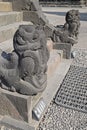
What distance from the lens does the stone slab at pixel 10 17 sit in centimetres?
481

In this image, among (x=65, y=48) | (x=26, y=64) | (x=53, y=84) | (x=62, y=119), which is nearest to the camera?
(x=26, y=64)

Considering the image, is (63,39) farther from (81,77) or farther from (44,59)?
(44,59)

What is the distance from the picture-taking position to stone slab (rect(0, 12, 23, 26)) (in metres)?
4.81

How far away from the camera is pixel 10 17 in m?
5.16

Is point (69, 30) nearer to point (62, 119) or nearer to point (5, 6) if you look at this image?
point (5, 6)

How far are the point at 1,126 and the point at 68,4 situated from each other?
2649 cm

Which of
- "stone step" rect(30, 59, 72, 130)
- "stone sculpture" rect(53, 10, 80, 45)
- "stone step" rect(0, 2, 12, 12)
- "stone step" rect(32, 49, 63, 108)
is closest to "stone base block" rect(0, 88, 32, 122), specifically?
"stone step" rect(30, 59, 72, 130)

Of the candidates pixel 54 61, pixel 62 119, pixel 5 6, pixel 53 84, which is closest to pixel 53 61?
pixel 54 61

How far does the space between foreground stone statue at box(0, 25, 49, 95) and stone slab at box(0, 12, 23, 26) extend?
2319 mm

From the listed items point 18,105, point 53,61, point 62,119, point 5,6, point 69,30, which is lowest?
point 62,119

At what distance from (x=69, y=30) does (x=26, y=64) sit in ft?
9.57

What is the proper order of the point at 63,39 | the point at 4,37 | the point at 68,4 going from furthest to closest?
the point at 68,4
the point at 63,39
the point at 4,37

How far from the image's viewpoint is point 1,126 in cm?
258

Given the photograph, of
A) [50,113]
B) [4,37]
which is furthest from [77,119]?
[4,37]
